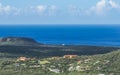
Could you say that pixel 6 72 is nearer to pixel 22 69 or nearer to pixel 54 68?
pixel 22 69

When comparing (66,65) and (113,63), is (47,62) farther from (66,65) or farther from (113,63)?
(113,63)

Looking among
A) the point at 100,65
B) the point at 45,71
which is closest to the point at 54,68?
the point at 45,71

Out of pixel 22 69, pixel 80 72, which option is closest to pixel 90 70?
pixel 80 72

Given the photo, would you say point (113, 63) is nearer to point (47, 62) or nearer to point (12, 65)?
point (47, 62)

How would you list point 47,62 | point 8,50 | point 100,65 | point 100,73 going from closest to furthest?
point 100,73, point 100,65, point 47,62, point 8,50

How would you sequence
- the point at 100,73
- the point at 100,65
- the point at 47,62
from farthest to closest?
the point at 47,62
the point at 100,65
the point at 100,73

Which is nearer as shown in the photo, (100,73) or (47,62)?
(100,73)

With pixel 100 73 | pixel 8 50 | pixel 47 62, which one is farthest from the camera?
pixel 8 50

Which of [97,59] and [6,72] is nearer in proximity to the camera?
[6,72]
